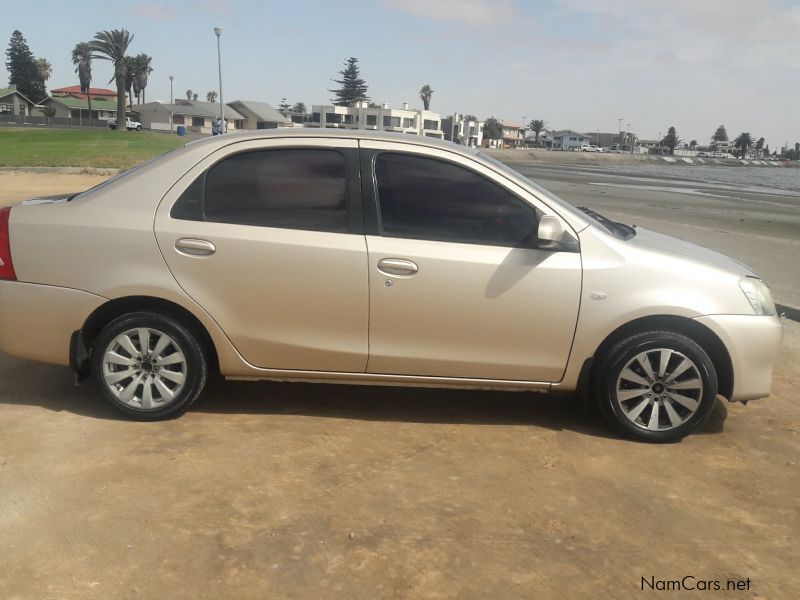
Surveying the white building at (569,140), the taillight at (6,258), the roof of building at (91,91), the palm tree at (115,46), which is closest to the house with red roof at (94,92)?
the roof of building at (91,91)

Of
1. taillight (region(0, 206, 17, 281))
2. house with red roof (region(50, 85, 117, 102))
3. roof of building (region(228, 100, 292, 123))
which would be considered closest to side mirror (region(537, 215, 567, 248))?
taillight (region(0, 206, 17, 281))

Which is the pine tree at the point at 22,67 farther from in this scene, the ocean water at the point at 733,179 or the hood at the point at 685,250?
the hood at the point at 685,250

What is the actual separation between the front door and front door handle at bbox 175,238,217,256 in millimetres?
918

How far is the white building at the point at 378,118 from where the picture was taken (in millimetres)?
99812

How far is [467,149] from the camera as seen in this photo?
4.54 meters

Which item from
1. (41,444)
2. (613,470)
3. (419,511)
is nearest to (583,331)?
(613,470)

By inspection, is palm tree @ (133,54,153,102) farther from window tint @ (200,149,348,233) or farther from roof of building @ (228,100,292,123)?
window tint @ (200,149,348,233)

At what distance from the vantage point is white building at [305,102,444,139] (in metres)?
99.8

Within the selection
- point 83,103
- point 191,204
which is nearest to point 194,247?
point 191,204

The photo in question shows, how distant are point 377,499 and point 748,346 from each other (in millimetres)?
2354

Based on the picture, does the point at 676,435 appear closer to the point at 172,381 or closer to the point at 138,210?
the point at 172,381

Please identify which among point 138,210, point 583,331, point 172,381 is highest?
point 138,210

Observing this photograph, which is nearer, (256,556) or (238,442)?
(256,556)

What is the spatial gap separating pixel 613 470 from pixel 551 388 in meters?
0.62
